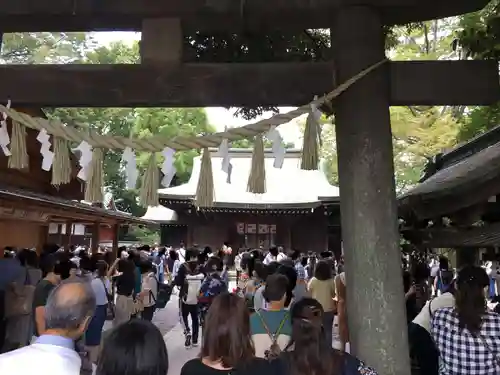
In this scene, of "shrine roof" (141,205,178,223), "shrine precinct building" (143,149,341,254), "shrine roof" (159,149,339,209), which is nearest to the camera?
"shrine roof" (159,149,339,209)

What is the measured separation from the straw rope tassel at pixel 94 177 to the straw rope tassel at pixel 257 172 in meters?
0.90

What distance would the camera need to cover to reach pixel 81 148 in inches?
112

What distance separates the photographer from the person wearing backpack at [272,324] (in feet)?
10.1

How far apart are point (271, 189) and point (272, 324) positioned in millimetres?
16894

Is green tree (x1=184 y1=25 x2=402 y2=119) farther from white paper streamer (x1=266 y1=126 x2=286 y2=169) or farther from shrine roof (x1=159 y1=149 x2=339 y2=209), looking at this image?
shrine roof (x1=159 y1=149 x2=339 y2=209)

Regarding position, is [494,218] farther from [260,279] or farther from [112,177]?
[112,177]

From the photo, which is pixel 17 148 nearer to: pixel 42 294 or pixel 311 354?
pixel 42 294

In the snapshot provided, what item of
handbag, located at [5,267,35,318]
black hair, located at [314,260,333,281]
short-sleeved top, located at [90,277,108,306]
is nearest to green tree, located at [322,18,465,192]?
black hair, located at [314,260,333,281]

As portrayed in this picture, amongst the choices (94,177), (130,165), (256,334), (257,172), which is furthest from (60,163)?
(256,334)

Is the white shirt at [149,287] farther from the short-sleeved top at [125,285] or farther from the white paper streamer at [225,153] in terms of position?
the white paper streamer at [225,153]

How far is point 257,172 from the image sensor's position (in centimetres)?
296

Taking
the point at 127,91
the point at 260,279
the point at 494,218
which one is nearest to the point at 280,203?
the point at 260,279

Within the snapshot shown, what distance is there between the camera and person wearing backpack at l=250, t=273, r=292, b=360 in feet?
10.1

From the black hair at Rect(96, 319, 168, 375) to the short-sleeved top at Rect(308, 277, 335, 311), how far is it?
176 inches
